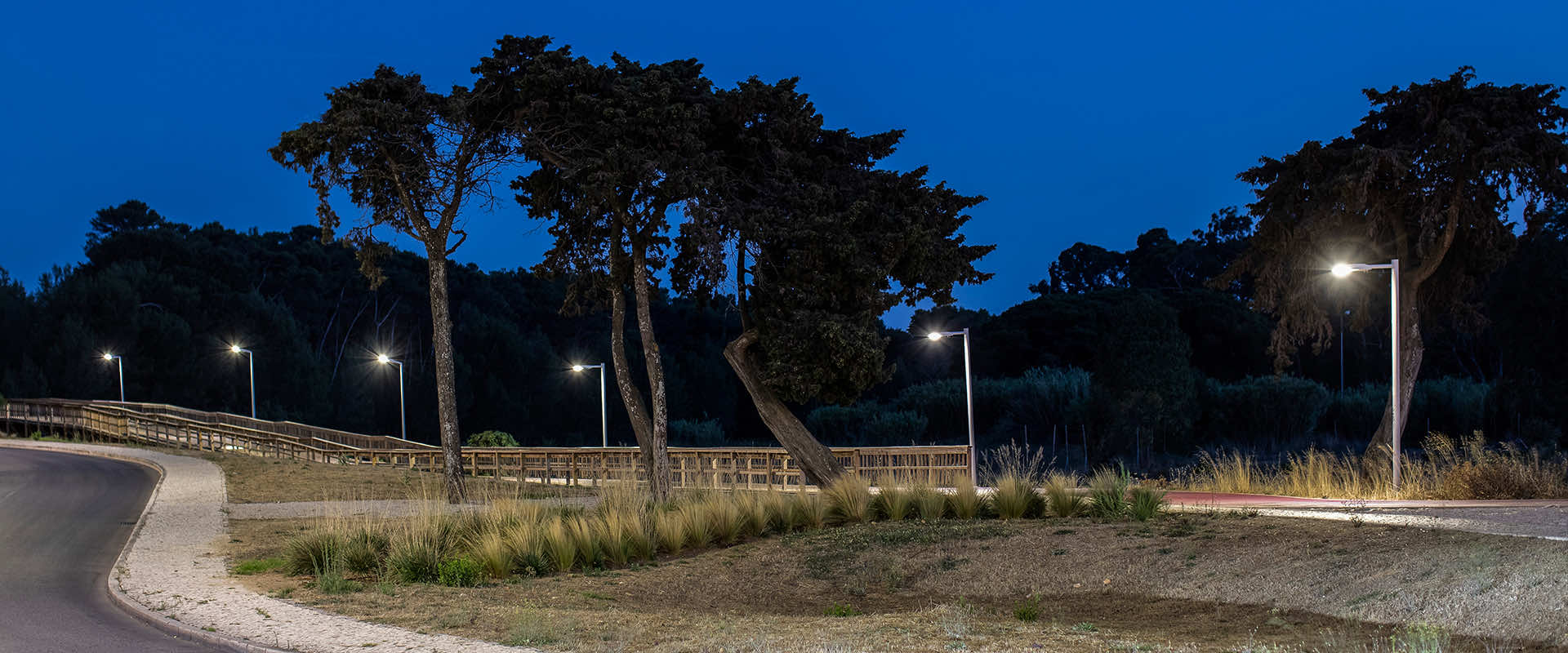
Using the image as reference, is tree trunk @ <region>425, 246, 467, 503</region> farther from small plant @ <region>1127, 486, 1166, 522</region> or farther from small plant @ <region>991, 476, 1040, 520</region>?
small plant @ <region>1127, 486, 1166, 522</region>

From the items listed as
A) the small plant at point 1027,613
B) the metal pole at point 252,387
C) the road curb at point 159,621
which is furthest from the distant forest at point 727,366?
the road curb at point 159,621

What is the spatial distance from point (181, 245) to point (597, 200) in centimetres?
5297

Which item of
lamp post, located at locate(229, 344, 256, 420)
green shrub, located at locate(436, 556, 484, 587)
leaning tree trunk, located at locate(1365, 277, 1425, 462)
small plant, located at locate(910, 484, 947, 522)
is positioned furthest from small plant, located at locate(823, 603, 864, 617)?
lamp post, located at locate(229, 344, 256, 420)

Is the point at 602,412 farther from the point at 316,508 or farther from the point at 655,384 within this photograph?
the point at 316,508

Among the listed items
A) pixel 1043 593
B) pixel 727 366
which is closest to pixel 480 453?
pixel 1043 593

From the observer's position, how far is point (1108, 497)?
50.3 ft

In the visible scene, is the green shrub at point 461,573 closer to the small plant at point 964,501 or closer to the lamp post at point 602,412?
the small plant at point 964,501

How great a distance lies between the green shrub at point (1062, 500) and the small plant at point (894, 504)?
202 cm

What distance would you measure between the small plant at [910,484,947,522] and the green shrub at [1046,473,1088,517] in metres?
1.50

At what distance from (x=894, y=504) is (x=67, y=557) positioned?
11.1 m

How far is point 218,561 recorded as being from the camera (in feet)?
45.1

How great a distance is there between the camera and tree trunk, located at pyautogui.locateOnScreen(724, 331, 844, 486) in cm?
2231

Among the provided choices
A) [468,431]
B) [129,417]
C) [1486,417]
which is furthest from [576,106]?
[468,431]

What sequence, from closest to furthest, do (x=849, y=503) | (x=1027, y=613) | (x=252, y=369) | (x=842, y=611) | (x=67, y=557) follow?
(x=1027, y=613) → (x=842, y=611) → (x=67, y=557) → (x=849, y=503) → (x=252, y=369)
